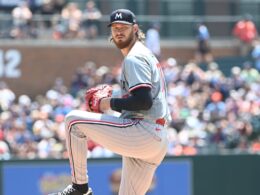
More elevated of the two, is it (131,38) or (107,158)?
(131,38)

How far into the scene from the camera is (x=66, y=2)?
24.6 meters

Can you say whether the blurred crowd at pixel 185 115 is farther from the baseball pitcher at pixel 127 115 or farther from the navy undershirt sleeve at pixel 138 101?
the navy undershirt sleeve at pixel 138 101

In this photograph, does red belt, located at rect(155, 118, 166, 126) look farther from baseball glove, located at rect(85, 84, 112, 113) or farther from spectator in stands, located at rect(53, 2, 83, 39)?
spectator in stands, located at rect(53, 2, 83, 39)

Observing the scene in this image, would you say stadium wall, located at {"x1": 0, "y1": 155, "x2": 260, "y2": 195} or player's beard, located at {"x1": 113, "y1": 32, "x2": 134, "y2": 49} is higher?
player's beard, located at {"x1": 113, "y1": 32, "x2": 134, "y2": 49}

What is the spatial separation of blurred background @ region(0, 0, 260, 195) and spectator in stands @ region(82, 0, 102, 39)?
0.13ft

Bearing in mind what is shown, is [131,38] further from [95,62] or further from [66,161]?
[95,62]

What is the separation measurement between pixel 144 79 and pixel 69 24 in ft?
51.8

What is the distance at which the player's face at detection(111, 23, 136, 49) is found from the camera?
7.34 meters

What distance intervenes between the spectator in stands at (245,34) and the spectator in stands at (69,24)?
431 centimetres

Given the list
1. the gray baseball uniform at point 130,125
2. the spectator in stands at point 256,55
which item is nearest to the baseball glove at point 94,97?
the gray baseball uniform at point 130,125

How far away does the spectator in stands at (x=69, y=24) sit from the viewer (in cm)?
2265

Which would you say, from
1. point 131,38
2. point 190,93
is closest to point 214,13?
point 190,93

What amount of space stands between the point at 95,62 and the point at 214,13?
547cm

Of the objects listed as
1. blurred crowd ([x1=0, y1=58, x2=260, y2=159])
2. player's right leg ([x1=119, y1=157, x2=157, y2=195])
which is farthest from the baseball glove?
blurred crowd ([x1=0, y1=58, x2=260, y2=159])
